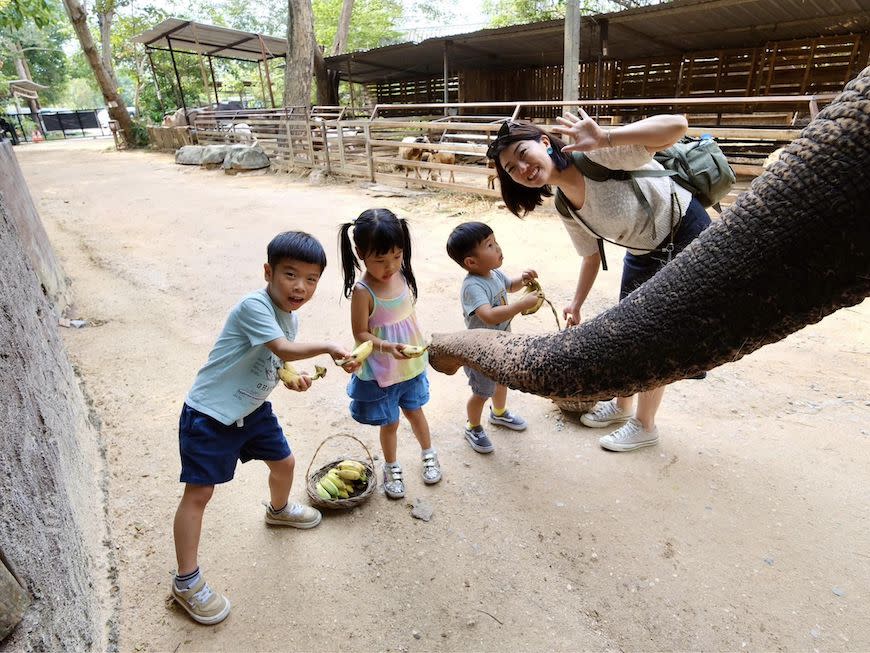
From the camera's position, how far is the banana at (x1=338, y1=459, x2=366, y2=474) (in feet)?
8.73

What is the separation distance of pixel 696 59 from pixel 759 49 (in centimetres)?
140

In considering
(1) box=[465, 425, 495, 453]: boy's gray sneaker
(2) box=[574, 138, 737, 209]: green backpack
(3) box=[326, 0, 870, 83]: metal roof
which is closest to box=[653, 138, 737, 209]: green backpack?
(2) box=[574, 138, 737, 209]: green backpack

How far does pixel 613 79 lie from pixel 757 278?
14.8m

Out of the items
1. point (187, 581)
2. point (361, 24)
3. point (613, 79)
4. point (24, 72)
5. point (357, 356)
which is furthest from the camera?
point (24, 72)

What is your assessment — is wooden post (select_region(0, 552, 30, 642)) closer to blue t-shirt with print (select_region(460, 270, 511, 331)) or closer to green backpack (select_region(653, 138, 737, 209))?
blue t-shirt with print (select_region(460, 270, 511, 331))

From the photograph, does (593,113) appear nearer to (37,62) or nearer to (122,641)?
(122,641)

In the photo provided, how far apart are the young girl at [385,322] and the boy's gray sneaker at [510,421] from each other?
28.5 inches

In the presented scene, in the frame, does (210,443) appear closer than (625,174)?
Yes

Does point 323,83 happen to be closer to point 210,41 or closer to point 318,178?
point 210,41

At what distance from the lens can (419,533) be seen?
95.0 inches

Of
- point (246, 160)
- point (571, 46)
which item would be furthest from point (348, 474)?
point (246, 160)

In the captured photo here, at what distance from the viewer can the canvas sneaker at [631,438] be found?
2883mm

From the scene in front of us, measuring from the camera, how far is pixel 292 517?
2395 millimetres

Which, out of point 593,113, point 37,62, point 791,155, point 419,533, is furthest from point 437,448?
point 37,62
